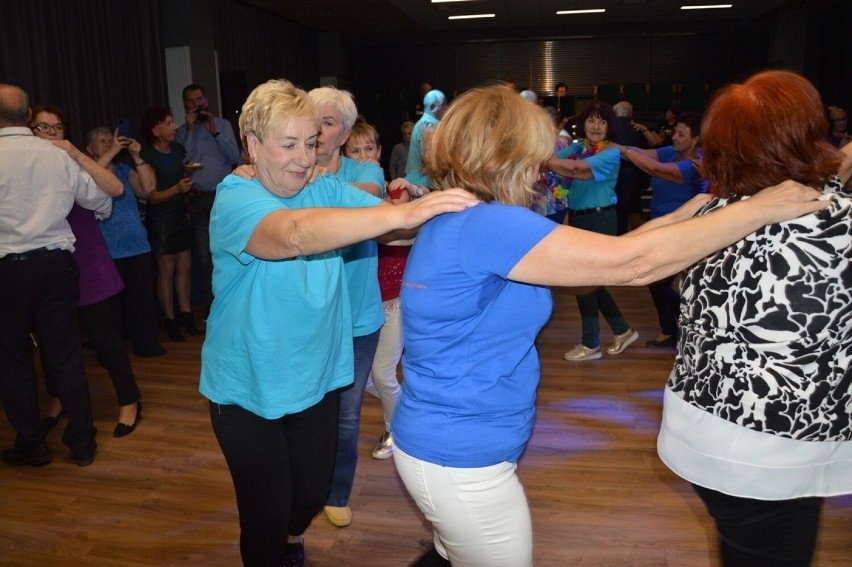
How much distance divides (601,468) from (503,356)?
1.90 meters

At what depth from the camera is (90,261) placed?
3.50 m

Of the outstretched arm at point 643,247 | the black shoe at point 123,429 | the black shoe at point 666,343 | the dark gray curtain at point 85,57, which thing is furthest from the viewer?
the dark gray curtain at point 85,57

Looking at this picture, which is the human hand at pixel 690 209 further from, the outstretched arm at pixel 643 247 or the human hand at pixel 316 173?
the human hand at pixel 316 173

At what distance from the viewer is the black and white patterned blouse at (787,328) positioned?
1344 mm

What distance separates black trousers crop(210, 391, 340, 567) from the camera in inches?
72.2

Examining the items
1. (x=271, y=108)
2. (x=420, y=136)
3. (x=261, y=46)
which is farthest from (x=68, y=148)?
Answer: (x=261, y=46)

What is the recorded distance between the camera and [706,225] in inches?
50.9

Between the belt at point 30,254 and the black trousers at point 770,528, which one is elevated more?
the belt at point 30,254

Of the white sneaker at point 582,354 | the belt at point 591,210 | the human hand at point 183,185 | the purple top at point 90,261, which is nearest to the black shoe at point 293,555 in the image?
the purple top at point 90,261

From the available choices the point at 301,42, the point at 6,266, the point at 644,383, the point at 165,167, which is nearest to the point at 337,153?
the point at 6,266

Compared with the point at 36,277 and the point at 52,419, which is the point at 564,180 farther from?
the point at 52,419

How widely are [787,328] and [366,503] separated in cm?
191

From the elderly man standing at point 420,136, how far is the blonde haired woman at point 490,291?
1767mm

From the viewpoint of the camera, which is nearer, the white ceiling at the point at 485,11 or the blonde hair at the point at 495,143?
the blonde hair at the point at 495,143
